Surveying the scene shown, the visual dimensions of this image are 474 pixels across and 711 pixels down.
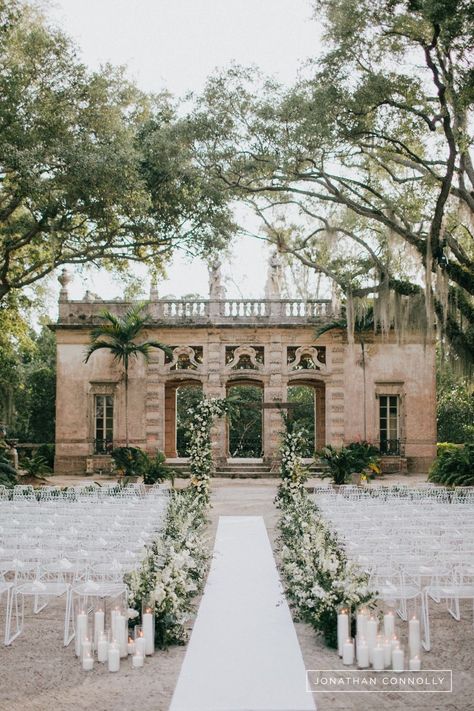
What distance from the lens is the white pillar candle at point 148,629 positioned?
6.41m

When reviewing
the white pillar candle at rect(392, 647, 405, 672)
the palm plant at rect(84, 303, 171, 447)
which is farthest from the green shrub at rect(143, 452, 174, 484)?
the white pillar candle at rect(392, 647, 405, 672)

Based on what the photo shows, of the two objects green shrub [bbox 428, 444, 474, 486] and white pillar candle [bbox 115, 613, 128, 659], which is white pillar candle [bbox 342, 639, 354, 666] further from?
green shrub [bbox 428, 444, 474, 486]

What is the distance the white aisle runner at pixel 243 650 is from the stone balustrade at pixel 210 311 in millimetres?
13282

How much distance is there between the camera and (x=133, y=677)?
5.96 m

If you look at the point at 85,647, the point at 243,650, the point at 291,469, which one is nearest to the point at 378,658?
the point at 243,650

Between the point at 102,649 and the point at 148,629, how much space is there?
1.35ft

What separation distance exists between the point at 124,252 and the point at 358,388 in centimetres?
779

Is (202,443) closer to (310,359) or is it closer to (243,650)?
(310,359)

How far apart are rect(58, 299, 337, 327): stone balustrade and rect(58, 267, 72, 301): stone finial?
0.17 m

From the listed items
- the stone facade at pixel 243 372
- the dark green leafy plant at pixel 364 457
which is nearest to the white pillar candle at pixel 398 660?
the dark green leafy plant at pixel 364 457

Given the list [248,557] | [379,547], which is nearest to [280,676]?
[379,547]

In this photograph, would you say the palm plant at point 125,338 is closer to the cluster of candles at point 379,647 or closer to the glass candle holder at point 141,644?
the glass candle holder at point 141,644

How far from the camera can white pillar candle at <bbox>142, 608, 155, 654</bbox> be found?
21.0 ft

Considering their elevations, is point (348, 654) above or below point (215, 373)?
below
